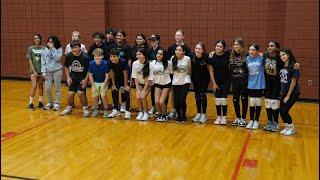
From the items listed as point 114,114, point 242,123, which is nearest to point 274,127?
point 242,123

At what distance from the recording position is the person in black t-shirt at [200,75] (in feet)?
20.1

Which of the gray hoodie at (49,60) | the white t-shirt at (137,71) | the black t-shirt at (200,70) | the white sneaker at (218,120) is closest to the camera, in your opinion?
the black t-shirt at (200,70)

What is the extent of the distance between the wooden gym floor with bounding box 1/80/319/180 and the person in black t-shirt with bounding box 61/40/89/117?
13.9 inches

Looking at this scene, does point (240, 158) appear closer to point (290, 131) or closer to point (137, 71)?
point (290, 131)

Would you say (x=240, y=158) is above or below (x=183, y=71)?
below

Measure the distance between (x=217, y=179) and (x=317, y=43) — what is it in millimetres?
5110

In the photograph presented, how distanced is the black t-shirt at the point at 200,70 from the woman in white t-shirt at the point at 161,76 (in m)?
0.38

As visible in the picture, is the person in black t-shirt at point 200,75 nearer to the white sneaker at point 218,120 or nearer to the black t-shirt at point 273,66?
the white sneaker at point 218,120

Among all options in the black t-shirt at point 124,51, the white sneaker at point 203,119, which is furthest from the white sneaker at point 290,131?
the black t-shirt at point 124,51

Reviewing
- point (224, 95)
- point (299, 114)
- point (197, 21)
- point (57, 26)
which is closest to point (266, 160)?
point (224, 95)

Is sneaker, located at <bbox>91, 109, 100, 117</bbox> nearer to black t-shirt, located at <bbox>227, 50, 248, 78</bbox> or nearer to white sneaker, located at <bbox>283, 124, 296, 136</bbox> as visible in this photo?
black t-shirt, located at <bbox>227, 50, 248, 78</bbox>

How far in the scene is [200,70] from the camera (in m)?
6.16

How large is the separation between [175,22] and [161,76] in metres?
3.07

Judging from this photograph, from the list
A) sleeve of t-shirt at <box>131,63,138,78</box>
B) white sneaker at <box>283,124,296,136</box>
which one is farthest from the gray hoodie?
white sneaker at <box>283,124,296,136</box>
